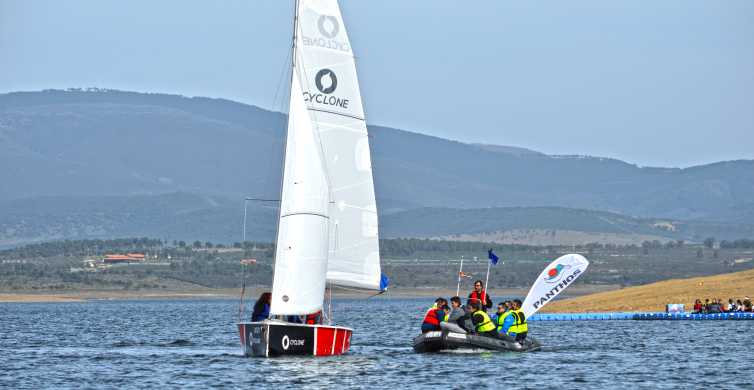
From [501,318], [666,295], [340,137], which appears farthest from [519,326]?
[666,295]

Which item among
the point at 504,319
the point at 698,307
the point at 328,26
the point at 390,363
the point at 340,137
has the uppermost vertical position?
the point at 328,26

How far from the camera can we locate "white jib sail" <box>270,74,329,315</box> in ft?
167

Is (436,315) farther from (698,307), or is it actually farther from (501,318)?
(698,307)

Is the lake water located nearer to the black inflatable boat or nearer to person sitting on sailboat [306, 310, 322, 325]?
the black inflatable boat

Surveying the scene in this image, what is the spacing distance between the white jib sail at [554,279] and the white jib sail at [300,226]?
19.5 meters

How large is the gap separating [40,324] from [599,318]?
1389 inches

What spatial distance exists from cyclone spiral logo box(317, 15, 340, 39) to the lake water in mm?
10737

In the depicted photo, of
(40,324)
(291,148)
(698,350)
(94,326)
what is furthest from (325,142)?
(40,324)

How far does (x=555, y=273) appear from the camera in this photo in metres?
69.4

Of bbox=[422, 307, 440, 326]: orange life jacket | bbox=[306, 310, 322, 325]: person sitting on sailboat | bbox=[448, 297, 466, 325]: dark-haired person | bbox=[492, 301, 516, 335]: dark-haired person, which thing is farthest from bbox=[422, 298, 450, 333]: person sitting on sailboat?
bbox=[306, 310, 322, 325]: person sitting on sailboat

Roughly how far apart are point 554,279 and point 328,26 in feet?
71.4

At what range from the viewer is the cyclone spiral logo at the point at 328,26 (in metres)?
52.1

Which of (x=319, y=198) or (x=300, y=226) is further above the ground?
(x=319, y=198)

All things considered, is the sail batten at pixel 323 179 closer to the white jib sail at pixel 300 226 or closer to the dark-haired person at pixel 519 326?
the white jib sail at pixel 300 226
